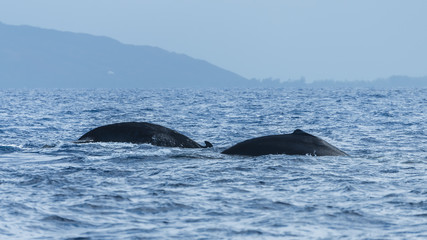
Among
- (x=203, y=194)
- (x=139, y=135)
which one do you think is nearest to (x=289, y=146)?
(x=139, y=135)

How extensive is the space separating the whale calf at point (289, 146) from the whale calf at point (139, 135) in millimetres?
2401

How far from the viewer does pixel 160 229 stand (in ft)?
33.0

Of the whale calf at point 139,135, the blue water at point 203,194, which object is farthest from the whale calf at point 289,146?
the whale calf at point 139,135

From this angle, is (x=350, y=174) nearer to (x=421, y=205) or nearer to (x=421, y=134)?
(x=421, y=205)

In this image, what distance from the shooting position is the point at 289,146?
17.2m

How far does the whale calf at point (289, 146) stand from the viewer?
17141 mm

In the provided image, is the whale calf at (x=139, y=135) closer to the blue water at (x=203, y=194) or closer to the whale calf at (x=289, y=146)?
the blue water at (x=203, y=194)

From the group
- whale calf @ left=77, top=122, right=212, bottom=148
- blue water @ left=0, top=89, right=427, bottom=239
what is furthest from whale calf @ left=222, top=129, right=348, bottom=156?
whale calf @ left=77, top=122, right=212, bottom=148

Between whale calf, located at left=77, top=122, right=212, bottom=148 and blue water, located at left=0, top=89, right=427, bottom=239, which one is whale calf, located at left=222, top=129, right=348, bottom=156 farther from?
whale calf, located at left=77, top=122, right=212, bottom=148

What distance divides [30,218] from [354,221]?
4.46 meters

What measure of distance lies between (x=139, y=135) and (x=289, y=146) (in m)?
4.23

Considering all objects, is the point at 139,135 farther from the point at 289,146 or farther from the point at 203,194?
the point at 203,194

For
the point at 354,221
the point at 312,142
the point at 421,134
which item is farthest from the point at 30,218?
the point at 421,134

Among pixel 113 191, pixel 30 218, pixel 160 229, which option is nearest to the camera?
pixel 160 229
